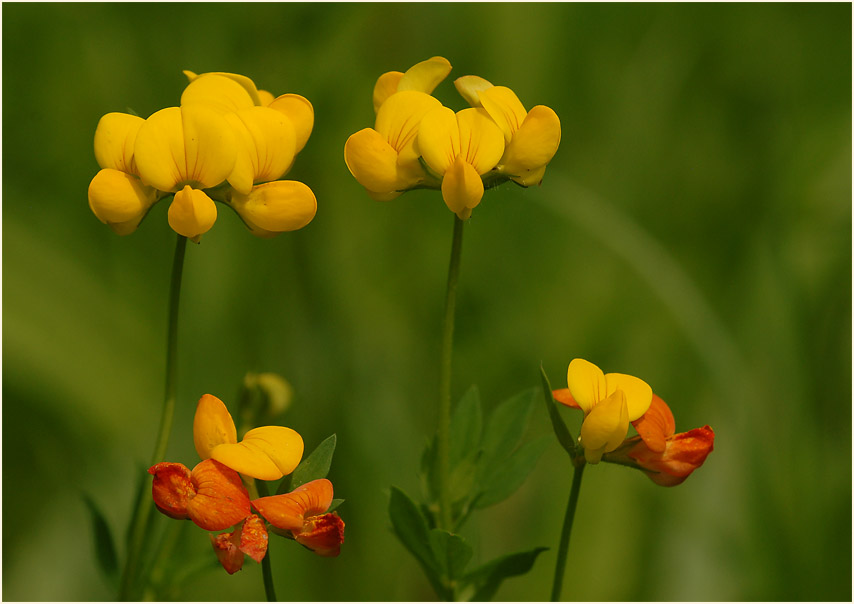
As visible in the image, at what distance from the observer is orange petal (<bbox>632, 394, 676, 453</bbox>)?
0.91 m

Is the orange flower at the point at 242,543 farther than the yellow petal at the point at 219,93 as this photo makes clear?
No

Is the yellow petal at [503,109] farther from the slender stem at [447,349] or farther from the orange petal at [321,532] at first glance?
the orange petal at [321,532]

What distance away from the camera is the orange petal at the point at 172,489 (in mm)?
836

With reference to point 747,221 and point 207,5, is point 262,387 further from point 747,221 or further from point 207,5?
point 747,221

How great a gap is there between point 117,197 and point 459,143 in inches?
14.7

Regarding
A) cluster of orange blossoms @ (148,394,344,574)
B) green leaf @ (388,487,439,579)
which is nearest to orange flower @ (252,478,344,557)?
cluster of orange blossoms @ (148,394,344,574)

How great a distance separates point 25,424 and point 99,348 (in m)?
0.23

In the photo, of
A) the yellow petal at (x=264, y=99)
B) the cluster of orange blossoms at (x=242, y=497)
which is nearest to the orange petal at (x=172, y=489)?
the cluster of orange blossoms at (x=242, y=497)

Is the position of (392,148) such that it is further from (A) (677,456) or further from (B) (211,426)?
(A) (677,456)

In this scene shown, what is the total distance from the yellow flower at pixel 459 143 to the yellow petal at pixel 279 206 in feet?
0.46

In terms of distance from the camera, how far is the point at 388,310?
2.19 meters

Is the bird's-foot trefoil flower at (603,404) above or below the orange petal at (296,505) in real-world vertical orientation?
above

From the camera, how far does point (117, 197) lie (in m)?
0.94

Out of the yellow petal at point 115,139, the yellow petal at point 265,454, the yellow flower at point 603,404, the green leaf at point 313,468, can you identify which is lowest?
the green leaf at point 313,468
